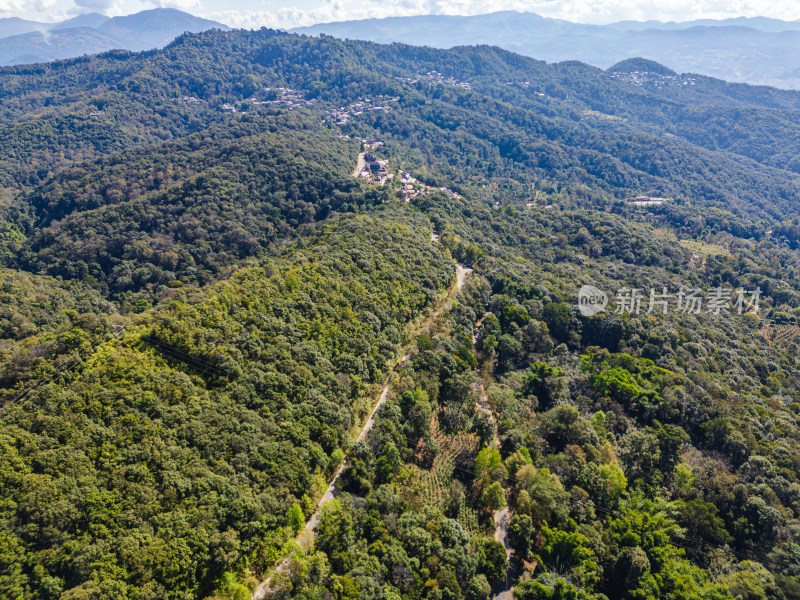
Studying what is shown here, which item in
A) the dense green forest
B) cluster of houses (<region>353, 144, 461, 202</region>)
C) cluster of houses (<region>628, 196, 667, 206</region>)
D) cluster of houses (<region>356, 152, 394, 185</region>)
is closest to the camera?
the dense green forest

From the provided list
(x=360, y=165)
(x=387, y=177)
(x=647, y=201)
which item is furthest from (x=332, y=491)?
(x=647, y=201)

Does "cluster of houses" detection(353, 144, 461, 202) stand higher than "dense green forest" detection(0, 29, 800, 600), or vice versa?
"cluster of houses" detection(353, 144, 461, 202)

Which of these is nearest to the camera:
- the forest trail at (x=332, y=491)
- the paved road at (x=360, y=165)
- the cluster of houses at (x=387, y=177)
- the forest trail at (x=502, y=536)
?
the forest trail at (x=332, y=491)

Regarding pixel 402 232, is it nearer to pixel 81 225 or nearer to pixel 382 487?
pixel 382 487

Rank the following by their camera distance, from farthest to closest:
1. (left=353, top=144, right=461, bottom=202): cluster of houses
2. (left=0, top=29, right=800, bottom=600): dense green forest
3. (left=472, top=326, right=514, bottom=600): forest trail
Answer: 1. (left=353, top=144, right=461, bottom=202): cluster of houses
2. (left=472, top=326, right=514, bottom=600): forest trail
3. (left=0, top=29, right=800, bottom=600): dense green forest

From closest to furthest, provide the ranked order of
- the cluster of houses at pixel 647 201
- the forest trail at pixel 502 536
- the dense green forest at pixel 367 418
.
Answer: the dense green forest at pixel 367 418, the forest trail at pixel 502 536, the cluster of houses at pixel 647 201

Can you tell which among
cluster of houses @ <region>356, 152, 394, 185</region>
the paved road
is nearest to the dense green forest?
cluster of houses @ <region>356, 152, 394, 185</region>

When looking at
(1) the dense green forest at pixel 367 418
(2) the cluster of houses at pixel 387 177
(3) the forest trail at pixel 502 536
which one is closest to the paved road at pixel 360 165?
(2) the cluster of houses at pixel 387 177

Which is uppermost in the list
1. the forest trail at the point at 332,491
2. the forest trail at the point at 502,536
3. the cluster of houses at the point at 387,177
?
the cluster of houses at the point at 387,177

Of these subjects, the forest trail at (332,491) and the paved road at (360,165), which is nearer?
the forest trail at (332,491)

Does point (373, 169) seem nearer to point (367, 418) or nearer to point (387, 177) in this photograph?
point (387, 177)

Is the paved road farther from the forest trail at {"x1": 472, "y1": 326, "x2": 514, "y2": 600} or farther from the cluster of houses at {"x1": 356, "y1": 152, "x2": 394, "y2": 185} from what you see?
the forest trail at {"x1": 472, "y1": 326, "x2": 514, "y2": 600}

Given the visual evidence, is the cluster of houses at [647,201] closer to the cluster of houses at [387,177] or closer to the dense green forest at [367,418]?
the dense green forest at [367,418]
